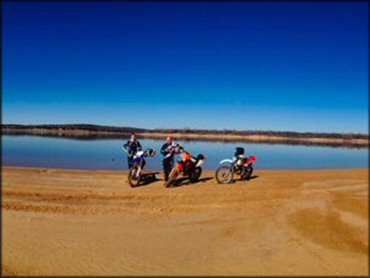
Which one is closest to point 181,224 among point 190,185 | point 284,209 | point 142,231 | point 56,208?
point 142,231

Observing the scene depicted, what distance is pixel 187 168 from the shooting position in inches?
664

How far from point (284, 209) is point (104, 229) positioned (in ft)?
16.2

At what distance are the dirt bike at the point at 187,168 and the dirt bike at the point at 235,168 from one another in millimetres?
Result: 937

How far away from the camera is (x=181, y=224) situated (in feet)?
35.4

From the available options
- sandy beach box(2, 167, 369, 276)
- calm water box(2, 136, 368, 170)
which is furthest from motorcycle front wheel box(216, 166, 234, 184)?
calm water box(2, 136, 368, 170)

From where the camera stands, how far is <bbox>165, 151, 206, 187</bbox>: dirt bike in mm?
16203

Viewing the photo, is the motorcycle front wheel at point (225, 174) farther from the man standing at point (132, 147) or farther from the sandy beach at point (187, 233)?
the man standing at point (132, 147)

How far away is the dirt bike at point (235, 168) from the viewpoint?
667 inches

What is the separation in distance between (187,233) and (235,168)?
7.77 m

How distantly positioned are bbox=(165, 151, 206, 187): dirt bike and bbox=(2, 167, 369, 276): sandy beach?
4.77 ft

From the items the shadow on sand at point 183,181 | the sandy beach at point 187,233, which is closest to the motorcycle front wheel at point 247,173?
the shadow on sand at point 183,181

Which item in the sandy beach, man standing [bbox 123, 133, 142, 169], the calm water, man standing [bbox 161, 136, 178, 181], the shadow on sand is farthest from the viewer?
the calm water

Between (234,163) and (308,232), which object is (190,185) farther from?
(308,232)

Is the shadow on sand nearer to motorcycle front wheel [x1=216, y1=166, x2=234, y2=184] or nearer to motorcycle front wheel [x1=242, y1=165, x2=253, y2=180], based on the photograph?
motorcycle front wheel [x1=216, y1=166, x2=234, y2=184]
